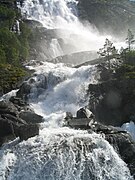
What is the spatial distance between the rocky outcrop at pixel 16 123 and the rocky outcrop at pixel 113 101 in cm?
978

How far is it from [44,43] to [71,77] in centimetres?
4882

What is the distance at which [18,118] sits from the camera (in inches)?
1820

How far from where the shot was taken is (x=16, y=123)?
4434cm

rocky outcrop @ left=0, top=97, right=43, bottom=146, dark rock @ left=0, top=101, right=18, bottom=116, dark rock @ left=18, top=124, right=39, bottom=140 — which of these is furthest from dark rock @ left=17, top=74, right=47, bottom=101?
dark rock @ left=18, top=124, right=39, bottom=140

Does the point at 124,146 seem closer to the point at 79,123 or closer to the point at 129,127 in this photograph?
the point at 79,123

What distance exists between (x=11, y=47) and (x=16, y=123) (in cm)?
5482

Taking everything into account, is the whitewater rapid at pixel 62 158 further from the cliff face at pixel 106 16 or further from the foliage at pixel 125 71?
the cliff face at pixel 106 16

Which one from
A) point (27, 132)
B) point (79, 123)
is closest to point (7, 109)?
point (27, 132)

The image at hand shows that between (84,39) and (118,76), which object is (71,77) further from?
(84,39)

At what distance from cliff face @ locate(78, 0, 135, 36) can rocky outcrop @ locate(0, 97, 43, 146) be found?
365ft

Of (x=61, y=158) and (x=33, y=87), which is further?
(x=33, y=87)

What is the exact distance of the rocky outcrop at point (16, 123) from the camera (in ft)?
132

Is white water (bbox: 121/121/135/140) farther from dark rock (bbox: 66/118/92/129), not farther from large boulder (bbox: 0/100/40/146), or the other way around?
large boulder (bbox: 0/100/40/146)

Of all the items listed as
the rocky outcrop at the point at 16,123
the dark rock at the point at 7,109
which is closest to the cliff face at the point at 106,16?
the rocky outcrop at the point at 16,123
